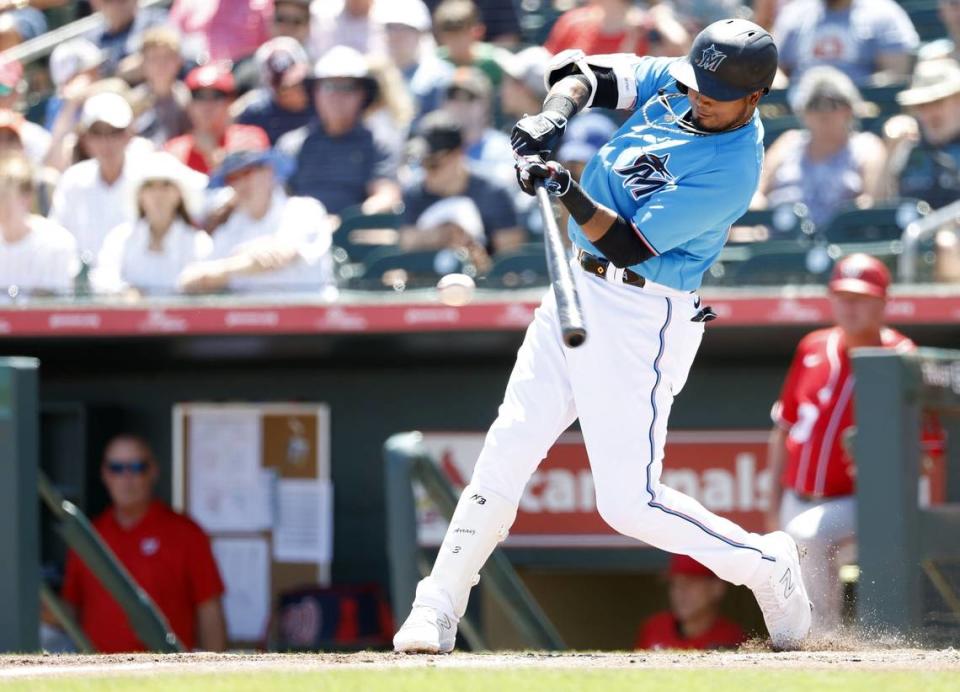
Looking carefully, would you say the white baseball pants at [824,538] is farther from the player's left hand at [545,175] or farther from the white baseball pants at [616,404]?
the player's left hand at [545,175]

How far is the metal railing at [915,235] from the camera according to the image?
6188 mm

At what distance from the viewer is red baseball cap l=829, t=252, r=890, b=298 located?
5.82m

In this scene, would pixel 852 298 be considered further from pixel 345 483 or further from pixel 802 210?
pixel 345 483

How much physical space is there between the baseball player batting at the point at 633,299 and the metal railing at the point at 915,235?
2.37 metres

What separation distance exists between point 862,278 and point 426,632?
255cm

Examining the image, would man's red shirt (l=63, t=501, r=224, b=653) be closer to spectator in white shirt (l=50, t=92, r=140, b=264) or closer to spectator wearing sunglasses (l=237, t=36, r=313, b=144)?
spectator in white shirt (l=50, t=92, r=140, b=264)

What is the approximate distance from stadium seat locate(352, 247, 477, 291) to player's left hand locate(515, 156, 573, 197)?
2861 millimetres

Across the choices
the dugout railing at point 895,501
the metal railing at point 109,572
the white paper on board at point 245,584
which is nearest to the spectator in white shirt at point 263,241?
the metal railing at point 109,572

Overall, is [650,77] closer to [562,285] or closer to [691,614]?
[562,285]

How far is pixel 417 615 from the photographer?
4.02m

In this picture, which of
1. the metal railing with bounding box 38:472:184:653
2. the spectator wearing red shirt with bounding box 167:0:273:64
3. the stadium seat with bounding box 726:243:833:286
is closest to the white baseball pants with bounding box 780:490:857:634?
the stadium seat with bounding box 726:243:833:286

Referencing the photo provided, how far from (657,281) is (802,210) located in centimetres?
304

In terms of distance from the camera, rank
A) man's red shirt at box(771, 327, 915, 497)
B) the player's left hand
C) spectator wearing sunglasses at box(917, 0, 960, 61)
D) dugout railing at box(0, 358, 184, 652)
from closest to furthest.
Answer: the player's left hand, dugout railing at box(0, 358, 184, 652), man's red shirt at box(771, 327, 915, 497), spectator wearing sunglasses at box(917, 0, 960, 61)

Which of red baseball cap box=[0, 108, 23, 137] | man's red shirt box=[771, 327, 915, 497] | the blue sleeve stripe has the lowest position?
man's red shirt box=[771, 327, 915, 497]
